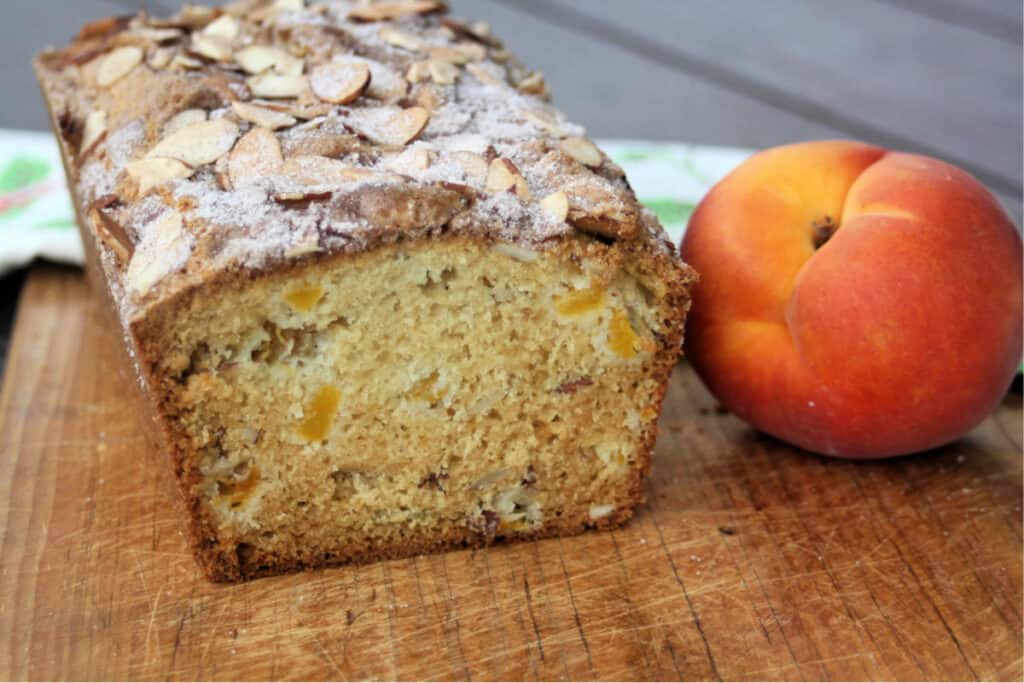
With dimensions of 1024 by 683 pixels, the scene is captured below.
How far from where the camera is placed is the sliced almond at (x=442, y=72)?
2236mm

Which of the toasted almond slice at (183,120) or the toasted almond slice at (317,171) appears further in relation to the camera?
the toasted almond slice at (183,120)

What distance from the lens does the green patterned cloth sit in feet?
9.16

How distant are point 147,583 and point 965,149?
8.61ft

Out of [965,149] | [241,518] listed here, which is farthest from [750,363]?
[965,149]

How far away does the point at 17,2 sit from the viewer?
444 cm

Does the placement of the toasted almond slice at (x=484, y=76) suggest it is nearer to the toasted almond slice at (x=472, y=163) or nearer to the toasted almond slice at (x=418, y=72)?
the toasted almond slice at (x=418, y=72)

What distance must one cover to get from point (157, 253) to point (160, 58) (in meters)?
0.71

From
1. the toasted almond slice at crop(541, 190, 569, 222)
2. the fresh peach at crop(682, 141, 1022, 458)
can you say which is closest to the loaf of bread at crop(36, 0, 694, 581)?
the toasted almond slice at crop(541, 190, 569, 222)

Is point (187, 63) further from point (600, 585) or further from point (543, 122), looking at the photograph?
point (600, 585)

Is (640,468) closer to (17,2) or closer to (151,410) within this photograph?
(151,410)

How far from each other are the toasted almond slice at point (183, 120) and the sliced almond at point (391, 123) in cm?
26

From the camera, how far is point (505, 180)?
1.87 meters

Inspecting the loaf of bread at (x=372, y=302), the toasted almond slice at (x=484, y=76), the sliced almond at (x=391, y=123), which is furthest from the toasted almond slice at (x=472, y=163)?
the toasted almond slice at (x=484, y=76)

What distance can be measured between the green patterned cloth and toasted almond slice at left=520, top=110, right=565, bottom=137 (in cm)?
62
